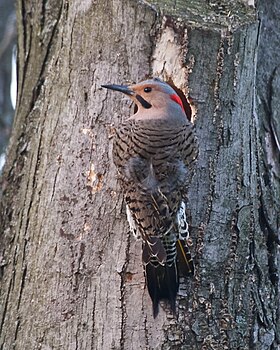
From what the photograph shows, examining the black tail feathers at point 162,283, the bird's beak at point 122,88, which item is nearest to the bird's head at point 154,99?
the bird's beak at point 122,88

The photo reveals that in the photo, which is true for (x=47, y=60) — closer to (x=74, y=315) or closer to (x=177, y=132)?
(x=177, y=132)

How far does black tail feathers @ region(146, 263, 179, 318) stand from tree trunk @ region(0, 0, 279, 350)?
0.13 ft

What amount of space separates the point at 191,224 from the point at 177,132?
0.43m

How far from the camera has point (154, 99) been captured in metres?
3.91

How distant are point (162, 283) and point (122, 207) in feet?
1.34

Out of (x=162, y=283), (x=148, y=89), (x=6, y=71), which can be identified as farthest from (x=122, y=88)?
(x=6, y=71)

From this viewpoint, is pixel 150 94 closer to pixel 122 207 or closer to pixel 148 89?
pixel 148 89

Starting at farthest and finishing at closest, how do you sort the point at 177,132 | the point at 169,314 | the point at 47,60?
the point at 47,60
the point at 177,132
the point at 169,314

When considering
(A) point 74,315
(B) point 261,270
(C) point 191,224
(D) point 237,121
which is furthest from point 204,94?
(A) point 74,315

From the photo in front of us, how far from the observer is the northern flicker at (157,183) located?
11.8 ft

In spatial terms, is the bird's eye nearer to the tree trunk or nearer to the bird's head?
the bird's head

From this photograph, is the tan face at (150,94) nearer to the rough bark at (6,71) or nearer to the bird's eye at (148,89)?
the bird's eye at (148,89)

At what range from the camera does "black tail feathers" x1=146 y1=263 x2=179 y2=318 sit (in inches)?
141

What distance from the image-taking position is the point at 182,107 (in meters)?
4.03
